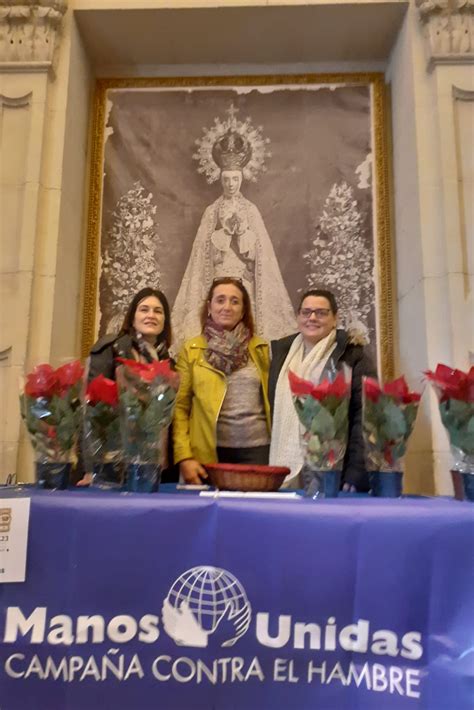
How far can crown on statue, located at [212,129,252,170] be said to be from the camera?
3459 mm

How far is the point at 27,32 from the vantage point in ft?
10.1

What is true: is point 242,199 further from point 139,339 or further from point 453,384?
point 453,384

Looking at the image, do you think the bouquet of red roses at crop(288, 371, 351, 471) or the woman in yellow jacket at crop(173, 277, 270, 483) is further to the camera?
the woman in yellow jacket at crop(173, 277, 270, 483)

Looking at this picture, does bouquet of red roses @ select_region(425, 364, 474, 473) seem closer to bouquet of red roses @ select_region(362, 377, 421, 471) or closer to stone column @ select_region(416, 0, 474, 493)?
bouquet of red roses @ select_region(362, 377, 421, 471)

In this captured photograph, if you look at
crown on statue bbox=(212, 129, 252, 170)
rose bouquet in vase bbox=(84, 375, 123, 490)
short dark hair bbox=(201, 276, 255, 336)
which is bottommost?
rose bouquet in vase bbox=(84, 375, 123, 490)

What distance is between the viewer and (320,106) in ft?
11.4

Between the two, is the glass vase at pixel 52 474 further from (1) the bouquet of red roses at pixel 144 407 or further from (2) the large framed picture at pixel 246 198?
(2) the large framed picture at pixel 246 198

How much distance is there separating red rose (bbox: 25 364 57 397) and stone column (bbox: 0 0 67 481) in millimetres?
1075

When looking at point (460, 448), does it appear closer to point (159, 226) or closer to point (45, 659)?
point (45, 659)

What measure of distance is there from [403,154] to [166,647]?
2714 mm

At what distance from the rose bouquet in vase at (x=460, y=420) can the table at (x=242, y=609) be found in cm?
25

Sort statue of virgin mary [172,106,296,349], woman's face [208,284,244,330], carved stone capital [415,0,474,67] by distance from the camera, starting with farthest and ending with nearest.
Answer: statue of virgin mary [172,106,296,349]
carved stone capital [415,0,474,67]
woman's face [208,284,244,330]

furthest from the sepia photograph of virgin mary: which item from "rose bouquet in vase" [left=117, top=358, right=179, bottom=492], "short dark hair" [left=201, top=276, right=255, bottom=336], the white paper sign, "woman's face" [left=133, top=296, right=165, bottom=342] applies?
the white paper sign

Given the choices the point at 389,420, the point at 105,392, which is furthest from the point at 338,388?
the point at 105,392
